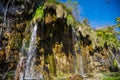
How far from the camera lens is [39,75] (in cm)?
1709

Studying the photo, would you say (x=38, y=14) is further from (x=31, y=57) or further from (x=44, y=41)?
(x=31, y=57)

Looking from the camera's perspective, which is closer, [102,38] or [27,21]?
[27,21]

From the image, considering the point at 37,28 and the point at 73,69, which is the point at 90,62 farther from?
the point at 37,28

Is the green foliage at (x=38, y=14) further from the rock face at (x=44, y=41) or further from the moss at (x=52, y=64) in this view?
the moss at (x=52, y=64)

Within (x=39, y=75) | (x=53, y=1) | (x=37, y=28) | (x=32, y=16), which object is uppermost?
(x=53, y=1)

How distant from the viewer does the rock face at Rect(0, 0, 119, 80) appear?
16438mm

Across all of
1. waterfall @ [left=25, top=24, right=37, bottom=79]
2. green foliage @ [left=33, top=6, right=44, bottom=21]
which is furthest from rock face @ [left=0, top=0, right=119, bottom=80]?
waterfall @ [left=25, top=24, right=37, bottom=79]

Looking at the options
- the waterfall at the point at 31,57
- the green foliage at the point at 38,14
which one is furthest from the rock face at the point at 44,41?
the waterfall at the point at 31,57

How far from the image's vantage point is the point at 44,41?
1862 cm

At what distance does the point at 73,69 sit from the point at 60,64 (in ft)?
6.68

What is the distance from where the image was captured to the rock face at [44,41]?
→ 16.4 m

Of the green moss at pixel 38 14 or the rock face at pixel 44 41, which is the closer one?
the rock face at pixel 44 41

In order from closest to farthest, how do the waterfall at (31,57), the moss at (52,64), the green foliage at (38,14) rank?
the waterfall at (31,57), the green foliage at (38,14), the moss at (52,64)

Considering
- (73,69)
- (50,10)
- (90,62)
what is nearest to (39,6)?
(50,10)
